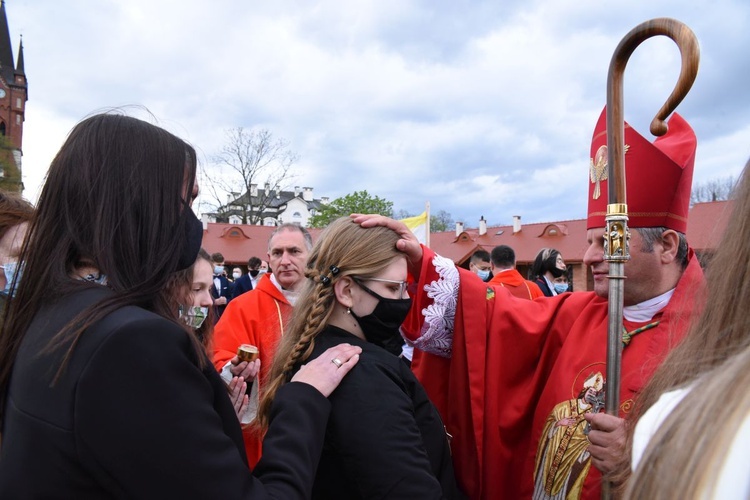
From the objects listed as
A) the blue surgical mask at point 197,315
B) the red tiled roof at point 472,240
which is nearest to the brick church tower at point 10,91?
the red tiled roof at point 472,240

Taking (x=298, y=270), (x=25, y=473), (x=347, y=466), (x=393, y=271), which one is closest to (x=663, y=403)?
(x=347, y=466)

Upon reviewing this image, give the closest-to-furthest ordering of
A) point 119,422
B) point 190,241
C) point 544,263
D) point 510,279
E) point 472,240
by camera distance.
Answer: point 119,422, point 190,241, point 510,279, point 544,263, point 472,240

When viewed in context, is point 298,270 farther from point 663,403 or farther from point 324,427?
point 663,403

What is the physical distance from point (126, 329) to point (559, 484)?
5.93ft

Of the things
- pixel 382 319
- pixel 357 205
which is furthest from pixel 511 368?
pixel 357 205

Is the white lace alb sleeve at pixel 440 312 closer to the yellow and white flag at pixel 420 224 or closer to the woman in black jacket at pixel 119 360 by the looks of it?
the woman in black jacket at pixel 119 360

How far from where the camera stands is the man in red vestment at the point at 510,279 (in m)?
6.89

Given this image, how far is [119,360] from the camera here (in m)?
1.01

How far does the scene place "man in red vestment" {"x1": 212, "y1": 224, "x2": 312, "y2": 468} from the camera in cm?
379

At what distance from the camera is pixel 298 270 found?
4.39 meters

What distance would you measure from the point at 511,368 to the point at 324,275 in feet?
3.43

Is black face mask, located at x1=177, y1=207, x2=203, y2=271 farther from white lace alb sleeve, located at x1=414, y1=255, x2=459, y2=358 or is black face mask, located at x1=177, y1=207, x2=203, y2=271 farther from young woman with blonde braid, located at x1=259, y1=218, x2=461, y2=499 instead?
white lace alb sleeve, located at x1=414, y1=255, x2=459, y2=358

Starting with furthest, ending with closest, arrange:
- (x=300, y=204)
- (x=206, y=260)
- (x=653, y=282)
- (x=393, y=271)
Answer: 1. (x=300, y=204)
2. (x=206, y=260)
3. (x=653, y=282)
4. (x=393, y=271)

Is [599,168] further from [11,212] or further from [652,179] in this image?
[11,212]
